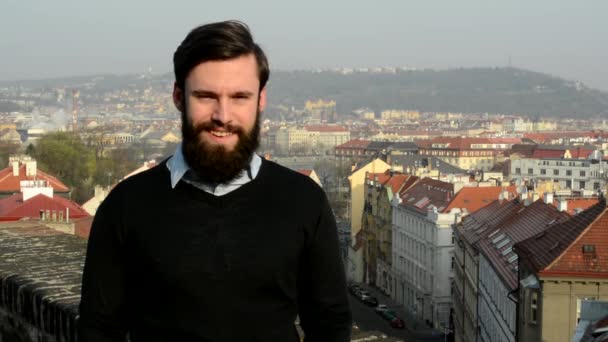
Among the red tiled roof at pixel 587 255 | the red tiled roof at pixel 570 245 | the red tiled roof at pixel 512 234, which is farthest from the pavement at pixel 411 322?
the red tiled roof at pixel 587 255

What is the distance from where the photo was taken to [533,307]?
23766 millimetres

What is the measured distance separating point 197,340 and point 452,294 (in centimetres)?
4234

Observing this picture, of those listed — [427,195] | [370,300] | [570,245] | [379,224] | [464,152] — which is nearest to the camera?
[570,245]

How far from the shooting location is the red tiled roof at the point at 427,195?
49312 millimetres

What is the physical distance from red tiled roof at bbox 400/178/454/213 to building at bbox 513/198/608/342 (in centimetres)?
2254

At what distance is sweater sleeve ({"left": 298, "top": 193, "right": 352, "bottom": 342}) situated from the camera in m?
3.26

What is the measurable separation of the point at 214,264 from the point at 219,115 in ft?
1.33

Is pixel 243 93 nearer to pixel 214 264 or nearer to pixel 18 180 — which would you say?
pixel 214 264

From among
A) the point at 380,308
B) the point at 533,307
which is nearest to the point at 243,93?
the point at 533,307

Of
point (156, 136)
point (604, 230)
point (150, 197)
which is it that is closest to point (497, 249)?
point (604, 230)

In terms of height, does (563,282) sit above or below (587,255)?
below

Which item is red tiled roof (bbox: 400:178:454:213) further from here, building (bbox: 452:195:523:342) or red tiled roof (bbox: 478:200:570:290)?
red tiled roof (bbox: 478:200:570:290)

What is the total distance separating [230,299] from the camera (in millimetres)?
3174

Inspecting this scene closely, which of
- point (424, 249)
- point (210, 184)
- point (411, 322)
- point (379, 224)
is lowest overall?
point (411, 322)
